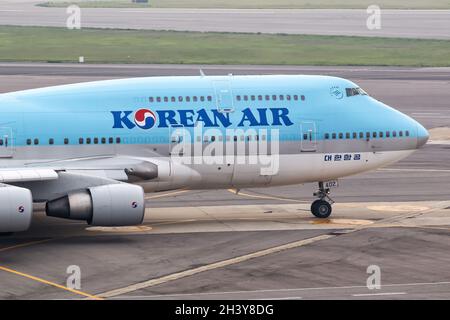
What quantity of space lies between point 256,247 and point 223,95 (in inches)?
265

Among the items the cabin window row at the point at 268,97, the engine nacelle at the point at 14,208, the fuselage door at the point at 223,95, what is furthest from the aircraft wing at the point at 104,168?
the cabin window row at the point at 268,97

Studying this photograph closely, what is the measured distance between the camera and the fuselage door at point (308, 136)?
45312mm

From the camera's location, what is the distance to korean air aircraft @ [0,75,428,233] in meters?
43.2

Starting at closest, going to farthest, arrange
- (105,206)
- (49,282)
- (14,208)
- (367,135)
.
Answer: (49,282)
(14,208)
(105,206)
(367,135)

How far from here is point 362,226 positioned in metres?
44.9

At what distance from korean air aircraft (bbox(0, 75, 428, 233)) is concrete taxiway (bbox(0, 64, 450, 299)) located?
1.74 m

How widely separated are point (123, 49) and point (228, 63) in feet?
54.9

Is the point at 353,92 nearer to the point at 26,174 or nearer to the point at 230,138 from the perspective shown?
the point at 230,138

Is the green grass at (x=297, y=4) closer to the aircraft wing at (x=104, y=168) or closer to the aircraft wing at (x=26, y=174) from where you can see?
the aircraft wing at (x=104, y=168)

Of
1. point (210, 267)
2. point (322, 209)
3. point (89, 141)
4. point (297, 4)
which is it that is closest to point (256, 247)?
point (210, 267)

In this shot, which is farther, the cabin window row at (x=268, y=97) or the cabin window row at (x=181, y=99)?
the cabin window row at (x=268, y=97)

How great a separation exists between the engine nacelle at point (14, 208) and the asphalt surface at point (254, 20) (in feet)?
304

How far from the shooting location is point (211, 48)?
4555 inches
